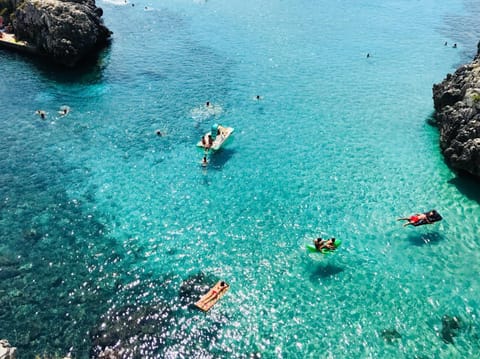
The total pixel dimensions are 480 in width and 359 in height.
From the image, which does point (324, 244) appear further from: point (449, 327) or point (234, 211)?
point (449, 327)

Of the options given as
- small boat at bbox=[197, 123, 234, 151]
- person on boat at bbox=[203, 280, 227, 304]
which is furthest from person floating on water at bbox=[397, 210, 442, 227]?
small boat at bbox=[197, 123, 234, 151]

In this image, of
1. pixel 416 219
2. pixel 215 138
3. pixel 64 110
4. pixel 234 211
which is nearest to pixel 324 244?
pixel 416 219

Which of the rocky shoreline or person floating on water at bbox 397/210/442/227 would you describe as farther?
the rocky shoreline

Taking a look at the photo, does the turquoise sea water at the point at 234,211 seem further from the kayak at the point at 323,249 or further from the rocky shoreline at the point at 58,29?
the rocky shoreline at the point at 58,29

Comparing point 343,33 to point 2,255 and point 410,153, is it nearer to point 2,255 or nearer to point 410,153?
point 410,153

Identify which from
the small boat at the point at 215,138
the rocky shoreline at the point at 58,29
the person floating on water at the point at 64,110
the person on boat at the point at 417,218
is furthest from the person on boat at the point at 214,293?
the rocky shoreline at the point at 58,29

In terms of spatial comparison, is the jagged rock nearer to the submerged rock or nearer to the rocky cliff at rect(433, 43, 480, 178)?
the submerged rock
